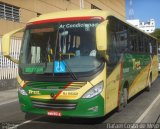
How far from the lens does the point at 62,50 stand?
9.68 meters

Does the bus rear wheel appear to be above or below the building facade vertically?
below

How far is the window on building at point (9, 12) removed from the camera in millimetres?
29141

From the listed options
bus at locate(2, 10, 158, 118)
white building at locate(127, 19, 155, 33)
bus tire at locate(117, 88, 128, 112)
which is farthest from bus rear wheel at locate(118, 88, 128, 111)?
white building at locate(127, 19, 155, 33)

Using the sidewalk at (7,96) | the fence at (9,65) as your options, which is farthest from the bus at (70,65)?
the fence at (9,65)

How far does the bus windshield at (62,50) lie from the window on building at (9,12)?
19690 mm

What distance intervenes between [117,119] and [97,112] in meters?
1.35

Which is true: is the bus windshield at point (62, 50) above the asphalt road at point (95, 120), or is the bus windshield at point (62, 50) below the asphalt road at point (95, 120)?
above

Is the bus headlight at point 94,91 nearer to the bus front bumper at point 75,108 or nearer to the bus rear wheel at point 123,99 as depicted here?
the bus front bumper at point 75,108

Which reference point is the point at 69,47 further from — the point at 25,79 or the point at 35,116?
the point at 35,116

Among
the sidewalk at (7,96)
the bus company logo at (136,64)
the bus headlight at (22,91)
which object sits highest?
the bus company logo at (136,64)

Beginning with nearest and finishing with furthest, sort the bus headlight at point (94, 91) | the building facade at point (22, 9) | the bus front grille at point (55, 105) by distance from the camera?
the bus headlight at point (94, 91) → the bus front grille at point (55, 105) → the building facade at point (22, 9)

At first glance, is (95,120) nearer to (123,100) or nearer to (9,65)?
(123,100)

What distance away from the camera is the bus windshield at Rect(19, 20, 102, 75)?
9.44m

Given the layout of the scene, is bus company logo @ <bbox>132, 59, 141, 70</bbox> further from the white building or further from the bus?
the white building
